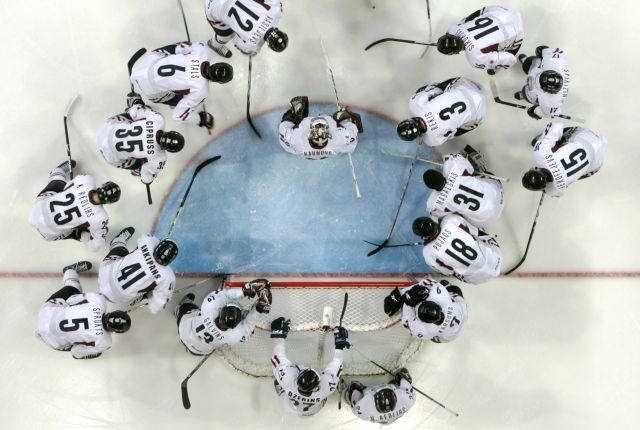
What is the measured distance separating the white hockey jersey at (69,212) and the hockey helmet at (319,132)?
5.70 feet

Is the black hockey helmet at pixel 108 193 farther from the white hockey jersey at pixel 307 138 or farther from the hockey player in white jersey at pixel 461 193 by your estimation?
the hockey player in white jersey at pixel 461 193

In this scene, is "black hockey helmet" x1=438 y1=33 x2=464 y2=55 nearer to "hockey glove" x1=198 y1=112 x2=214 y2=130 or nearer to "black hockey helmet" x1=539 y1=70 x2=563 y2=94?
"black hockey helmet" x1=539 y1=70 x2=563 y2=94

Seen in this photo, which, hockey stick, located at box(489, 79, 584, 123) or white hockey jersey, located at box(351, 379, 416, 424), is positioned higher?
hockey stick, located at box(489, 79, 584, 123)

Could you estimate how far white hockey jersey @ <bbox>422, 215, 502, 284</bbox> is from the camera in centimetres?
405

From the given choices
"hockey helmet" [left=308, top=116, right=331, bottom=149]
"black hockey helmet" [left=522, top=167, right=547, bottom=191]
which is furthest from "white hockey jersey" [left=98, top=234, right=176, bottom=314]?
"black hockey helmet" [left=522, top=167, right=547, bottom=191]

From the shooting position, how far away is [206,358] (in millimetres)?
4578

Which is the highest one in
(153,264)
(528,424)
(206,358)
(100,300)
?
(153,264)

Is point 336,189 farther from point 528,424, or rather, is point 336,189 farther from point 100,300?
point 528,424

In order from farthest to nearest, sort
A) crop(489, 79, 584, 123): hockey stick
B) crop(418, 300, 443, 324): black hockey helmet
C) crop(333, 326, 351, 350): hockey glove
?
crop(489, 79, 584, 123): hockey stick < crop(333, 326, 351, 350): hockey glove < crop(418, 300, 443, 324): black hockey helmet

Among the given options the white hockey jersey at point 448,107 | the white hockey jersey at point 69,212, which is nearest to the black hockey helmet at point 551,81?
the white hockey jersey at point 448,107

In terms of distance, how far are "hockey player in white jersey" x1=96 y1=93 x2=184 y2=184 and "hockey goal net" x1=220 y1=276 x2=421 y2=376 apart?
1.27 metres

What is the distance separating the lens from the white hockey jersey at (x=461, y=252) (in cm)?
405

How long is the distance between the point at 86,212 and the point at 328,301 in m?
2.10

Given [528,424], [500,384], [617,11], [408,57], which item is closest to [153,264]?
[408,57]
